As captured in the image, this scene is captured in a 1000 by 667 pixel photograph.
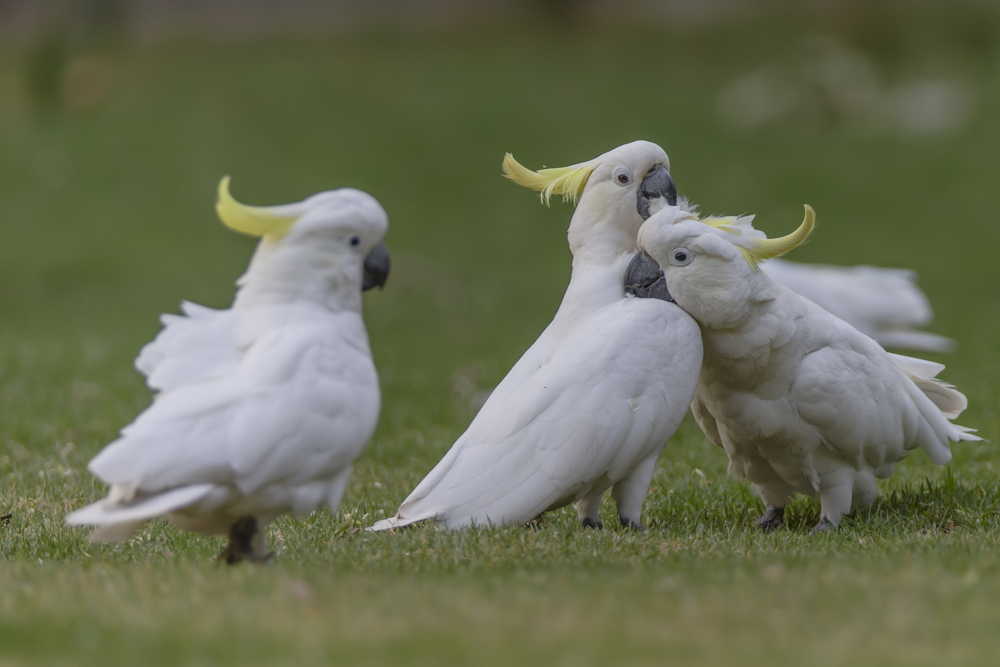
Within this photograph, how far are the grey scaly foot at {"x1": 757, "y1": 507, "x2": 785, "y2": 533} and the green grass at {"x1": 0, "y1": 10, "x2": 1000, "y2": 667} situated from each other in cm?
10

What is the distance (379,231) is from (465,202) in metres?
9.59

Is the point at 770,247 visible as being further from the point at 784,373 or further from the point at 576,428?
the point at 576,428

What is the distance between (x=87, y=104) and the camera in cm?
1470

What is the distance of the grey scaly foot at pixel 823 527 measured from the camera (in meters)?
3.92

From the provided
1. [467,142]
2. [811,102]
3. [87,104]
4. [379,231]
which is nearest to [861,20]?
[811,102]

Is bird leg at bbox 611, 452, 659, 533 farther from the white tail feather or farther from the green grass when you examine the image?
the white tail feather

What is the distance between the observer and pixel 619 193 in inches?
166

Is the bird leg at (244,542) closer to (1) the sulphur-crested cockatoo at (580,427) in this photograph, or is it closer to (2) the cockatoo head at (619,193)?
(1) the sulphur-crested cockatoo at (580,427)

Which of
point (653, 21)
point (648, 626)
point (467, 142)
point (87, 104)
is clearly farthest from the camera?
point (653, 21)

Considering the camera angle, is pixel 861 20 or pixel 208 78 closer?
pixel 208 78

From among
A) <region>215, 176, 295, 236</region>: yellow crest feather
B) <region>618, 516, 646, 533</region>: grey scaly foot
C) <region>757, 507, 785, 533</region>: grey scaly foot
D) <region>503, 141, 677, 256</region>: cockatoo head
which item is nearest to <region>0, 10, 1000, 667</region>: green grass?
<region>757, 507, 785, 533</region>: grey scaly foot

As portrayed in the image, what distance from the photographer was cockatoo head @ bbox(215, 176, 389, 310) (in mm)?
3125

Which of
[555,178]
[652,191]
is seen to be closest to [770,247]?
[652,191]

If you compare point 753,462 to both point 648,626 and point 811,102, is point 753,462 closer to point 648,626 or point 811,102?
point 648,626
